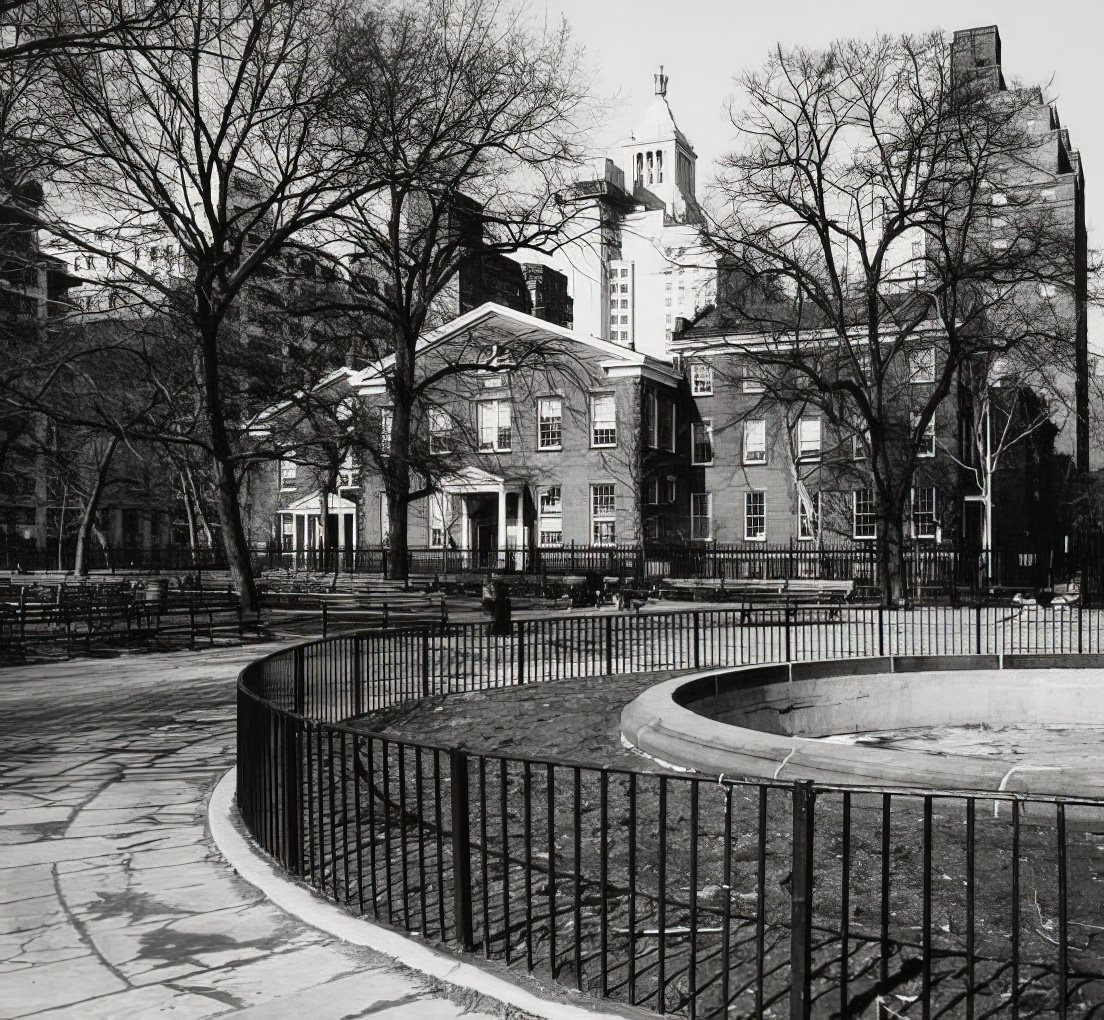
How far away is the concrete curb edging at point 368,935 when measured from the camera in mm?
4719

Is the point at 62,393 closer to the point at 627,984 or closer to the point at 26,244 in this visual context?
the point at 26,244

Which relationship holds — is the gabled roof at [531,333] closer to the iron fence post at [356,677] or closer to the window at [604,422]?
the window at [604,422]

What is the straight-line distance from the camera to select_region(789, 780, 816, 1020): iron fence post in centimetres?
421

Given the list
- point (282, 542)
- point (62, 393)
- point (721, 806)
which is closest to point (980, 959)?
point (721, 806)

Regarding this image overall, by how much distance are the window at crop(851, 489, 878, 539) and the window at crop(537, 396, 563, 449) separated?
13298mm

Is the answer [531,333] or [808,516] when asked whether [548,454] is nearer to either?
[531,333]

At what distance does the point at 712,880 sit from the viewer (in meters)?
6.48

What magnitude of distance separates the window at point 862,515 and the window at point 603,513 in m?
10.3

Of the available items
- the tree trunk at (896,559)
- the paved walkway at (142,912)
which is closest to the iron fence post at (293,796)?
the paved walkway at (142,912)

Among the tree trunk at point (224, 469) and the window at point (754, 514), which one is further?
the window at point (754, 514)

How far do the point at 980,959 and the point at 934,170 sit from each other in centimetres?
2847

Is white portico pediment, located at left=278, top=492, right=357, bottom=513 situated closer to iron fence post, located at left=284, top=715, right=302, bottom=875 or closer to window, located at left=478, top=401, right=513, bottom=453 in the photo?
window, located at left=478, top=401, right=513, bottom=453

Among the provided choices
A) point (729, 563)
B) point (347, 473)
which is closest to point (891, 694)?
point (729, 563)

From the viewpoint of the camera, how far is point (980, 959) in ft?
16.0
